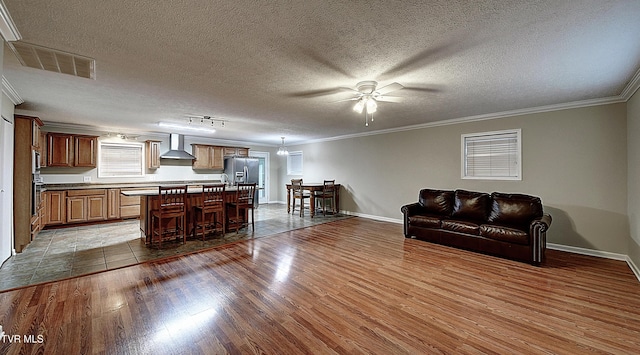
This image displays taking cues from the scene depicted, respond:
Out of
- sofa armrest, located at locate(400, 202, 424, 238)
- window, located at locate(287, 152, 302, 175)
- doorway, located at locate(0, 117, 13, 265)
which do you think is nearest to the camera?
doorway, located at locate(0, 117, 13, 265)

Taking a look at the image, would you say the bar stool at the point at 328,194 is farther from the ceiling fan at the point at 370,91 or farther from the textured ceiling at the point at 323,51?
the ceiling fan at the point at 370,91

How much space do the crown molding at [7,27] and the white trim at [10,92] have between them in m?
1.63

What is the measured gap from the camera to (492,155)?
4.93 meters

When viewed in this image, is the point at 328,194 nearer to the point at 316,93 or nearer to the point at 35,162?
the point at 316,93

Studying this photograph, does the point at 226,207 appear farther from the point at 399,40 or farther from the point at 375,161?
the point at 399,40

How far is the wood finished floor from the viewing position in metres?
1.90

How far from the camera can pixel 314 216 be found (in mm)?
7078

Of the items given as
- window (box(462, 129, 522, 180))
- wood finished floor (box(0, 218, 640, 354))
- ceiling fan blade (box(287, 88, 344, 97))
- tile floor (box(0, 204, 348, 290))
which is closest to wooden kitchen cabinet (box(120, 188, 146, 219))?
tile floor (box(0, 204, 348, 290))

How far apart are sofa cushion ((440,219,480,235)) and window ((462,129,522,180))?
4.56ft

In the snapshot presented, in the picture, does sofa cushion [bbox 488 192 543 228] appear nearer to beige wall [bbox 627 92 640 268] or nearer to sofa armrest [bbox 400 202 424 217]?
beige wall [bbox 627 92 640 268]

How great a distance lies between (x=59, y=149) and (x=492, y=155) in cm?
937

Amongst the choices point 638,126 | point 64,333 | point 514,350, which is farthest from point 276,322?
point 638,126

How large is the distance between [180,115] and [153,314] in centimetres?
382

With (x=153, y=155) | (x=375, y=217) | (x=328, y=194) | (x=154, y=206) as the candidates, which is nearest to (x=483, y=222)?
(x=375, y=217)
